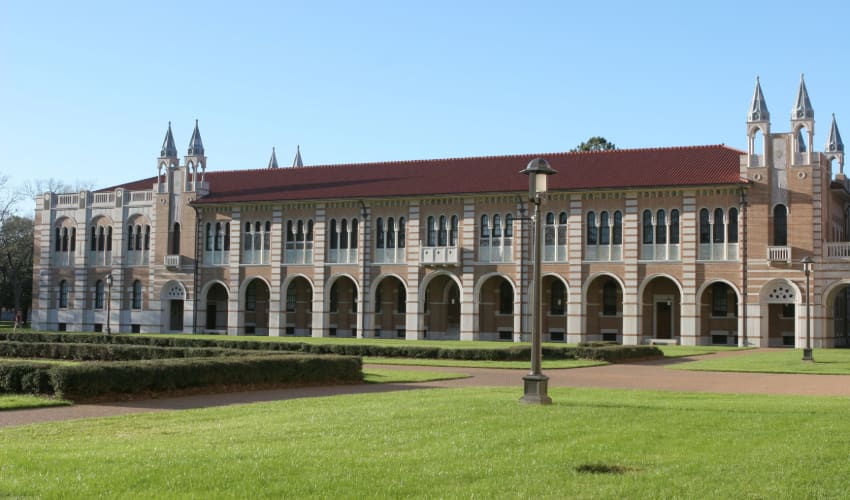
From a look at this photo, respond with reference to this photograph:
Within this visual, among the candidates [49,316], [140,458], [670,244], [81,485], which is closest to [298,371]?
[140,458]

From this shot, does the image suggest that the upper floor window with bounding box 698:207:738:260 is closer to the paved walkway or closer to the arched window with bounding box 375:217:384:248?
the arched window with bounding box 375:217:384:248

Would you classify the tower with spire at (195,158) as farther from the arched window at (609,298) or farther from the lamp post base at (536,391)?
the lamp post base at (536,391)

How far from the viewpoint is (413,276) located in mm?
59688

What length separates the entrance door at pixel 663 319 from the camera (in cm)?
5631

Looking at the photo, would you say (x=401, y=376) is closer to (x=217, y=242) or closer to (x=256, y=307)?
(x=256, y=307)

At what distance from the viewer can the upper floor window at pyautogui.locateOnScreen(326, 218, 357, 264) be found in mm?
61875

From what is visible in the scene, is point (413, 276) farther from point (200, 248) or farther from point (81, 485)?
point (81, 485)

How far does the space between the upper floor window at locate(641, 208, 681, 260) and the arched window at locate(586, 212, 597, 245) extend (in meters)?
2.79

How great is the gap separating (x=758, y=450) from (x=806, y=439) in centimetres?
123

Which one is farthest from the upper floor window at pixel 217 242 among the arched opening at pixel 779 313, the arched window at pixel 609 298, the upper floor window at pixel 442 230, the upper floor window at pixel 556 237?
the arched opening at pixel 779 313

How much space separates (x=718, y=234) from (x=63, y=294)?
154ft

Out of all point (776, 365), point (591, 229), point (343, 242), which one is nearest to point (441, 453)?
point (776, 365)

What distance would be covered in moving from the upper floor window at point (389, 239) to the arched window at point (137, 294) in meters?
18.9

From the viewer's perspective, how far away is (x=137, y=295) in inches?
2704
